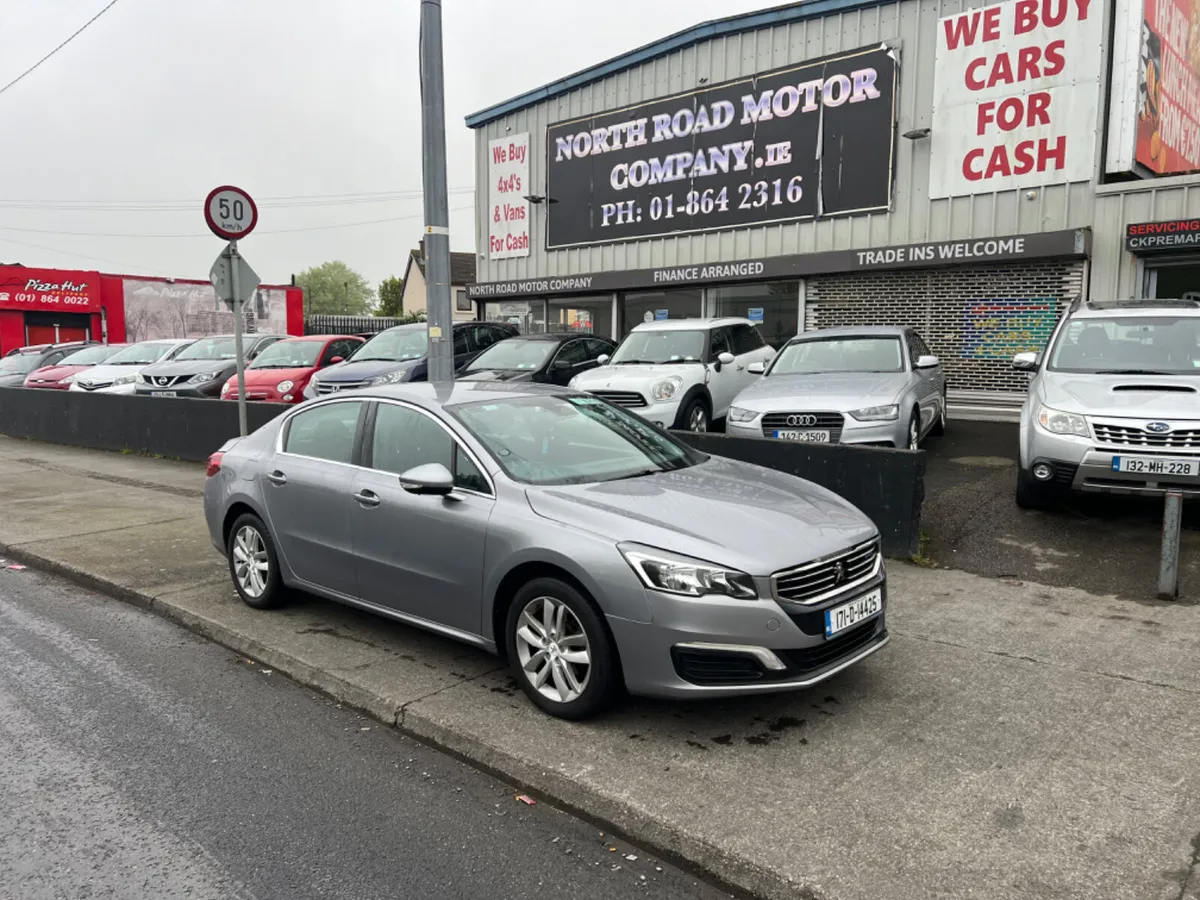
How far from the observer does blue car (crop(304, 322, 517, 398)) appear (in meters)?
12.4

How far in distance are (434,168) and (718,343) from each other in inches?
176

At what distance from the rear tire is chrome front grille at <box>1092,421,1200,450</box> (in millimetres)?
885

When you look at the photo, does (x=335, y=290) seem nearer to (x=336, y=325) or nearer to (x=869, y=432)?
(x=336, y=325)

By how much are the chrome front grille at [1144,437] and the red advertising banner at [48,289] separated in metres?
39.0

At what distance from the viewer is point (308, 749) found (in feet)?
12.7

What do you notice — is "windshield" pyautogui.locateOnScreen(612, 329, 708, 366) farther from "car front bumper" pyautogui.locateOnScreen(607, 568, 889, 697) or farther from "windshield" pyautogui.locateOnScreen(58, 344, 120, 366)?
"windshield" pyautogui.locateOnScreen(58, 344, 120, 366)

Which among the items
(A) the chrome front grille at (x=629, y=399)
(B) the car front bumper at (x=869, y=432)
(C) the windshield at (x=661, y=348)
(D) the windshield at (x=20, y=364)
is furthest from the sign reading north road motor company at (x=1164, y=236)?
(D) the windshield at (x=20, y=364)

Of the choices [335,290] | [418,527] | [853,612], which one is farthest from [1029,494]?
[335,290]

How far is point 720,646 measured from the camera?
11.8 ft

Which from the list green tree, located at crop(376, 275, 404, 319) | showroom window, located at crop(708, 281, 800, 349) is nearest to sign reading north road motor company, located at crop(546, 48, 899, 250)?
showroom window, located at crop(708, 281, 800, 349)

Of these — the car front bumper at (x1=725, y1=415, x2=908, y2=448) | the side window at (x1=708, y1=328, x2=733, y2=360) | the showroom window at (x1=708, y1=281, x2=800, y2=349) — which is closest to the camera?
the car front bumper at (x1=725, y1=415, x2=908, y2=448)

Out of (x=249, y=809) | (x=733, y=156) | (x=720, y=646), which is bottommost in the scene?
(x=249, y=809)

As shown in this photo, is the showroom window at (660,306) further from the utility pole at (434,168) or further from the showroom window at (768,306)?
the utility pole at (434,168)

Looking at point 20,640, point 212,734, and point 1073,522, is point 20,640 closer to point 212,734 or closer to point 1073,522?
point 212,734
